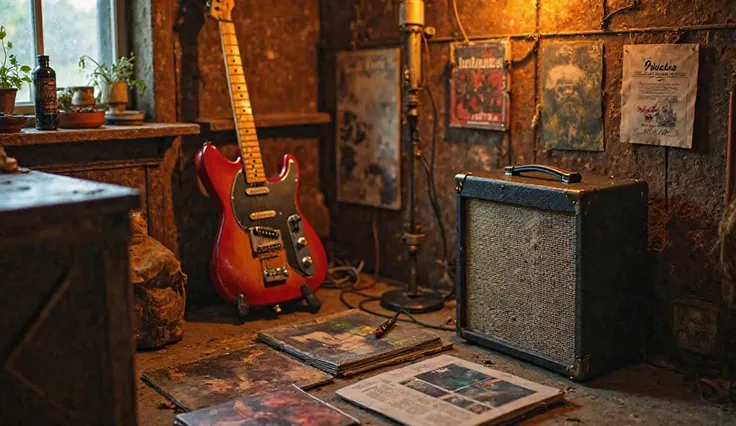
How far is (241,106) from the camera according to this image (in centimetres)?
362

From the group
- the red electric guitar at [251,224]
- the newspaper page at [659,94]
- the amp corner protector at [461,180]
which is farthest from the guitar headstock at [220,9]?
the newspaper page at [659,94]

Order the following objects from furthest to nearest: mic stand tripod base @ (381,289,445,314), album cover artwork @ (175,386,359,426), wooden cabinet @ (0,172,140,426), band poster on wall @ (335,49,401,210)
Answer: band poster on wall @ (335,49,401,210) < mic stand tripod base @ (381,289,445,314) < album cover artwork @ (175,386,359,426) < wooden cabinet @ (0,172,140,426)

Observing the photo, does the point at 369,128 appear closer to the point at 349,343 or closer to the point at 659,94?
the point at 349,343

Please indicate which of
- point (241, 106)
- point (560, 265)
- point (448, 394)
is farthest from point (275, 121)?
point (448, 394)

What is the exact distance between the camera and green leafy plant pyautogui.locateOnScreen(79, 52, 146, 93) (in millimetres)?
3545

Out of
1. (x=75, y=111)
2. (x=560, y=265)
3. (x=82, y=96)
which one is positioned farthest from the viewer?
(x=82, y=96)

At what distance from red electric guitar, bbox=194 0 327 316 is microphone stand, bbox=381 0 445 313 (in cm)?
36

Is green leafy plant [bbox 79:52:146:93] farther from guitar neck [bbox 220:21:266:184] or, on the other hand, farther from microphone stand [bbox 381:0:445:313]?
microphone stand [bbox 381:0:445:313]

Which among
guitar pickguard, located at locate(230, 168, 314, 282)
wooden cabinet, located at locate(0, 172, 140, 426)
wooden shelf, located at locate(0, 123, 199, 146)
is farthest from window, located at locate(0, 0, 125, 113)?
wooden cabinet, located at locate(0, 172, 140, 426)

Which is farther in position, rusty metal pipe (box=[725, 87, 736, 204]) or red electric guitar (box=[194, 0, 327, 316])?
red electric guitar (box=[194, 0, 327, 316])

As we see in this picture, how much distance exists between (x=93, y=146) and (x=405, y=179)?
53.1 inches

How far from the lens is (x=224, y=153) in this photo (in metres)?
3.85

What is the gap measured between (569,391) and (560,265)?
1.29ft

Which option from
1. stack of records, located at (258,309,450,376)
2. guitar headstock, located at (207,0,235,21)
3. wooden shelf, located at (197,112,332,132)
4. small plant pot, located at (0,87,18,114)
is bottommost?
stack of records, located at (258,309,450,376)
